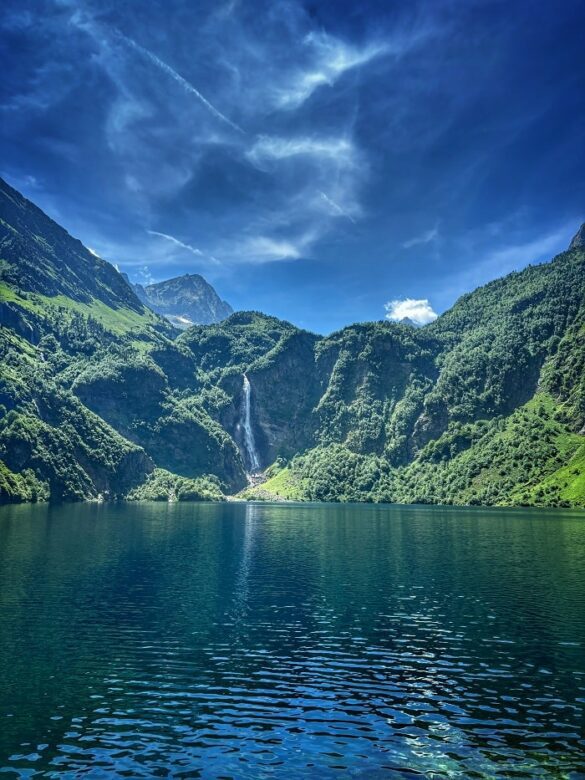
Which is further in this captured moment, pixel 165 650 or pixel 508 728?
pixel 165 650

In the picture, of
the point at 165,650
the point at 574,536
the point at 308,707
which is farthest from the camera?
the point at 574,536

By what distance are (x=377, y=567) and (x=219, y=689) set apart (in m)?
53.4

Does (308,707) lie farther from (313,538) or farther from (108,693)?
(313,538)

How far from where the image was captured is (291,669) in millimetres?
39062

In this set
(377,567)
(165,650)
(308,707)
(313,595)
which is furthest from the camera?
(377,567)

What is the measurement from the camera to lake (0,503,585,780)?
85.0ft

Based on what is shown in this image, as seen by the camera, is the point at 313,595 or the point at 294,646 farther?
the point at 313,595

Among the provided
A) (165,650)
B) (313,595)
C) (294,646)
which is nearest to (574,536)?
(313,595)

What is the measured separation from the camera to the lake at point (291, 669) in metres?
25.9

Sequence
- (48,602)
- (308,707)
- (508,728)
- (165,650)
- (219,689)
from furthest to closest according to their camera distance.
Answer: (48,602)
(165,650)
(219,689)
(308,707)
(508,728)

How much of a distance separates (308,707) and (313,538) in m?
97.1

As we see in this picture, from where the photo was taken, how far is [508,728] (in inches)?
1136

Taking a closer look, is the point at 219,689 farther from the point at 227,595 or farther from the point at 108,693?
the point at 227,595

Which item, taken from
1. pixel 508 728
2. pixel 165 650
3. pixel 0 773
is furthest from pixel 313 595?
pixel 0 773
